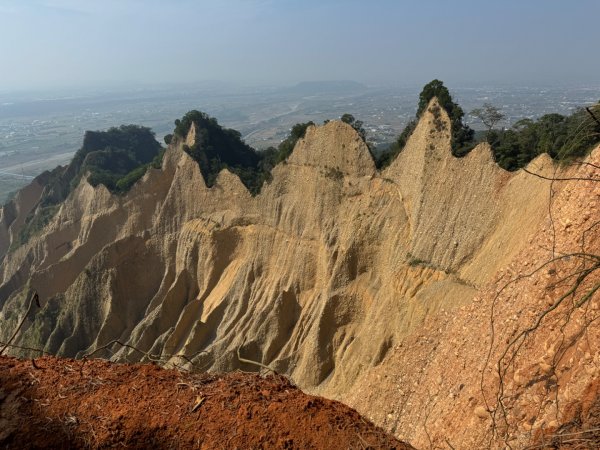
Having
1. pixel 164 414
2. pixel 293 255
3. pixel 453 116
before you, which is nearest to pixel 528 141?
pixel 453 116

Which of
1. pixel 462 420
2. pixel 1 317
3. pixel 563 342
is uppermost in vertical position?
pixel 563 342

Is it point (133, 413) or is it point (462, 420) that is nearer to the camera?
point (133, 413)

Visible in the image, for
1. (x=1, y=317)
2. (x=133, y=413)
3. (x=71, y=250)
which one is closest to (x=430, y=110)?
(x=133, y=413)

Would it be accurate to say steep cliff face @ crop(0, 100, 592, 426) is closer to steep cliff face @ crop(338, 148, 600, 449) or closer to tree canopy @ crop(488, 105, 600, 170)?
tree canopy @ crop(488, 105, 600, 170)

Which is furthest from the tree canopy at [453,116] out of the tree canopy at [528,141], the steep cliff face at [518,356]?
the steep cliff face at [518,356]

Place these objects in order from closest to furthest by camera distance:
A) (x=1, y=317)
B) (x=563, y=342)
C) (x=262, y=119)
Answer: (x=563, y=342), (x=1, y=317), (x=262, y=119)

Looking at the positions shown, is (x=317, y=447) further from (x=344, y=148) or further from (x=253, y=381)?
(x=344, y=148)

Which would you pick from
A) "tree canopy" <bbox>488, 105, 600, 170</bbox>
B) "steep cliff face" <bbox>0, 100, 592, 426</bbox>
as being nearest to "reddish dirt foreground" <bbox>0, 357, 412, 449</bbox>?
"steep cliff face" <bbox>0, 100, 592, 426</bbox>
